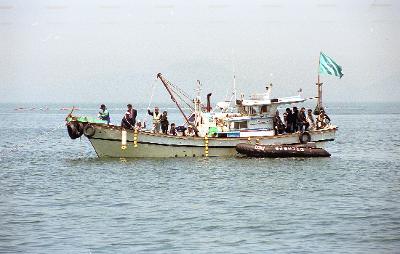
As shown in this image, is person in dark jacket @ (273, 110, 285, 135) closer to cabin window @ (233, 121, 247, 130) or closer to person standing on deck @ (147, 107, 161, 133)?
cabin window @ (233, 121, 247, 130)

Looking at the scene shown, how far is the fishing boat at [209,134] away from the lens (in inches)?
1591

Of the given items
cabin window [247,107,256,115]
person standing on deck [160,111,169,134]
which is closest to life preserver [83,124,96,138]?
person standing on deck [160,111,169,134]

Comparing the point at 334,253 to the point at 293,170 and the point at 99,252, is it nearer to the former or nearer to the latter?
the point at 99,252

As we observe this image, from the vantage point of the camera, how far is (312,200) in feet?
95.6

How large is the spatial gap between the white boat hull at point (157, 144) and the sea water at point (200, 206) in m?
0.57

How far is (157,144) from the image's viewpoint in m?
40.8

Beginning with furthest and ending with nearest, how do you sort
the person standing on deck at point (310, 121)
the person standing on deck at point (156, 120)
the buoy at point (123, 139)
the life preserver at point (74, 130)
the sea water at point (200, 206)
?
the person standing on deck at point (310, 121) → the person standing on deck at point (156, 120) → the life preserver at point (74, 130) → the buoy at point (123, 139) → the sea water at point (200, 206)

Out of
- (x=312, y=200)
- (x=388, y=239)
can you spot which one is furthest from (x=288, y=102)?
(x=388, y=239)

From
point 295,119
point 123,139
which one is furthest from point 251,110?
point 123,139

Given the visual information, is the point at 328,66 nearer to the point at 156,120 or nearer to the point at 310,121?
the point at 310,121

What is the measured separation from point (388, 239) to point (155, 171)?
17334mm

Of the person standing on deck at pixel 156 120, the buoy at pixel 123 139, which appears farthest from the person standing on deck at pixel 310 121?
the buoy at pixel 123 139

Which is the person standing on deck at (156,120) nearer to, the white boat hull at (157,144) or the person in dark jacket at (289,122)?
the white boat hull at (157,144)

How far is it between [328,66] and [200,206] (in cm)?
1916
